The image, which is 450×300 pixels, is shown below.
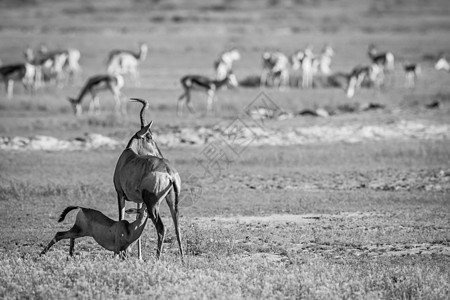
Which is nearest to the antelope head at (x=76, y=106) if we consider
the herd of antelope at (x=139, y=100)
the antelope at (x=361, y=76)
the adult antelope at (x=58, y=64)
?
the herd of antelope at (x=139, y=100)

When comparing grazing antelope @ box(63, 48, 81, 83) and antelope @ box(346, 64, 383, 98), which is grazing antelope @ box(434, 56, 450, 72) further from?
grazing antelope @ box(63, 48, 81, 83)

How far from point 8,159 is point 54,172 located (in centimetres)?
168

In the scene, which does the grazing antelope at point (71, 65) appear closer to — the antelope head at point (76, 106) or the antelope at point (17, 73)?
the antelope at point (17, 73)

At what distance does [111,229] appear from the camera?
9.84 m

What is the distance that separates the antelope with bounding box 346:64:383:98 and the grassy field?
0.86 metres

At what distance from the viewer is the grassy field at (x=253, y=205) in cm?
895

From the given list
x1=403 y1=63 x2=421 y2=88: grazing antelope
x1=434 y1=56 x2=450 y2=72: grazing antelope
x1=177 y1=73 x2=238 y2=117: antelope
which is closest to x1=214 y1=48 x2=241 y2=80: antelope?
x1=177 y1=73 x2=238 y2=117: antelope

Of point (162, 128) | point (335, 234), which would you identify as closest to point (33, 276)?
point (335, 234)

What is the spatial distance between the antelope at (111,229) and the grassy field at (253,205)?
0.27 m

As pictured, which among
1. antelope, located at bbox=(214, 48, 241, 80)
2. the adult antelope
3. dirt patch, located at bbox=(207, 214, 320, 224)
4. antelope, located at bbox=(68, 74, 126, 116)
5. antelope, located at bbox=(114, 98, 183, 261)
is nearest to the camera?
antelope, located at bbox=(114, 98, 183, 261)

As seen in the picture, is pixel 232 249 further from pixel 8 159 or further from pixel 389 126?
pixel 389 126

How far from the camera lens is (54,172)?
17172 mm

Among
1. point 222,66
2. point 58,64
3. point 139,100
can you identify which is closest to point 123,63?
point 58,64

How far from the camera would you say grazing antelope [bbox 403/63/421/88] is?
32.5 meters
